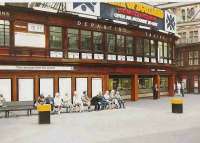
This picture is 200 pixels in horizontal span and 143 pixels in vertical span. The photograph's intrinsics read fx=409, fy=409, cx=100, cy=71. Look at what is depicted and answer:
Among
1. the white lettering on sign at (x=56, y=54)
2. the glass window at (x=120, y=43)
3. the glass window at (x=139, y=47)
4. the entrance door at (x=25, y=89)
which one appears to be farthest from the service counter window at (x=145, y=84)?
the entrance door at (x=25, y=89)

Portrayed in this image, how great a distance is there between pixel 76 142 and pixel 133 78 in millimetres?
23131

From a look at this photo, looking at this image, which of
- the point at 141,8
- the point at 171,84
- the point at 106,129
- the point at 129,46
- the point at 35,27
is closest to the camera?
the point at 106,129

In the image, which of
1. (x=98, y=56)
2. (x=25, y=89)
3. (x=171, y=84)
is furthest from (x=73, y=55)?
(x=171, y=84)

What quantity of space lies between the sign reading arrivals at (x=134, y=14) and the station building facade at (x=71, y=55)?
633 millimetres

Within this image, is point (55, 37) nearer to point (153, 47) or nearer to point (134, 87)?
point (134, 87)

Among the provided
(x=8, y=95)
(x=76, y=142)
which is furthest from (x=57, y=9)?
(x=76, y=142)

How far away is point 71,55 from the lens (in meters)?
31.1

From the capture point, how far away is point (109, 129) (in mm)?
18234

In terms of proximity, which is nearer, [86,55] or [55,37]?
[55,37]

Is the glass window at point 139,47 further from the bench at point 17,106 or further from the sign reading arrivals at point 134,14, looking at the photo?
the bench at point 17,106

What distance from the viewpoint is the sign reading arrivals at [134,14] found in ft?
112

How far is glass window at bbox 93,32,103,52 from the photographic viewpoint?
33.3 meters

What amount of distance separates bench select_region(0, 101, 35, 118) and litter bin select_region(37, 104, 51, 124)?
383 cm

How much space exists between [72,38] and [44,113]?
1219 centimetres
